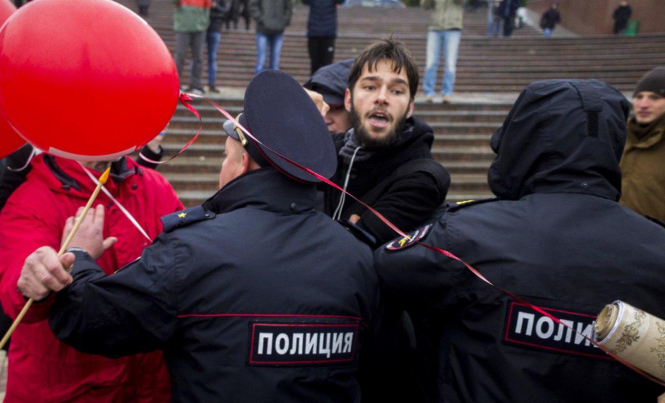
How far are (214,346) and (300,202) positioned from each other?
53 cm

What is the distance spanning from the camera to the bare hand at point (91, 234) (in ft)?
6.66

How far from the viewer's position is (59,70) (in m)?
1.70

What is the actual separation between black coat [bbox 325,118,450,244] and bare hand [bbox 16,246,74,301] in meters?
1.27

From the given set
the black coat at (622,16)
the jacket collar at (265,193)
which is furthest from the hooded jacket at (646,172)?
the black coat at (622,16)

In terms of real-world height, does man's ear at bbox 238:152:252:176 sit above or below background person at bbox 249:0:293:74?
below

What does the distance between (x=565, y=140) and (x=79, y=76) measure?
1.50m

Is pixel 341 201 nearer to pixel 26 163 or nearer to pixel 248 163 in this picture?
pixel 248 163

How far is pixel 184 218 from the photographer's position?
72.5 inches

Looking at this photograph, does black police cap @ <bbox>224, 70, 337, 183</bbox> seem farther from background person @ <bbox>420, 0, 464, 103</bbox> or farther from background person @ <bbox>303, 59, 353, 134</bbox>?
background person @ <bbox>420, 0, 464, 103</bbox>

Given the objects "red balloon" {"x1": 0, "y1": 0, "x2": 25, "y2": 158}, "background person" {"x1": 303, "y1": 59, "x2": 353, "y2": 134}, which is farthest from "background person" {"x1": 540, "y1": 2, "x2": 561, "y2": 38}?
"red balloon" {"x1": 0, "y1": 0, "x2": 25, "y2": 158}

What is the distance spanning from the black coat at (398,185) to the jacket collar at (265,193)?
29.5 inches

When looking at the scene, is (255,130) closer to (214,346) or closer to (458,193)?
(214,346)

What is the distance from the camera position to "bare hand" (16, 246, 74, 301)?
69.8 inches

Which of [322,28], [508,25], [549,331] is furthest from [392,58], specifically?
[508,25]
